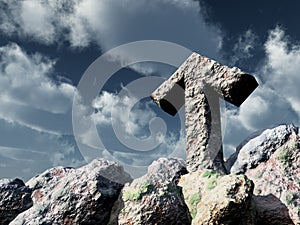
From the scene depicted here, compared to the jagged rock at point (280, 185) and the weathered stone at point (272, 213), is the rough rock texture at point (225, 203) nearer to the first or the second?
the weathered stone at point (272, 213)

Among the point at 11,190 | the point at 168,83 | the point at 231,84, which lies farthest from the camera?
the point at 168,83

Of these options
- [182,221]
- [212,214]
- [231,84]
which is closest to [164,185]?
[182,221]

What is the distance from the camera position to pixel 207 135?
8477mm

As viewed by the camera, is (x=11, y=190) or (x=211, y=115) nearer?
(x=11, y=190)

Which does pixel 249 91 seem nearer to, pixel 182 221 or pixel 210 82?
pixel 210 82

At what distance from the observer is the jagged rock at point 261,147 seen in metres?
7.73

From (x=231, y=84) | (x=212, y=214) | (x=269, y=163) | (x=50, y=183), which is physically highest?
(x=231, y=84)

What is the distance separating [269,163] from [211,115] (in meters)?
1.81

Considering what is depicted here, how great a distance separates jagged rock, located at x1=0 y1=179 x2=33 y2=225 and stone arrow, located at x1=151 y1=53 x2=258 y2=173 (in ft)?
11.6

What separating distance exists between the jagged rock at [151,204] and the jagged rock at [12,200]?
6.98ft

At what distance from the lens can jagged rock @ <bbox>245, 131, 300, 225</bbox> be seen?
6.61 m

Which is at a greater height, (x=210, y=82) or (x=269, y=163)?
(x=210, y=82)

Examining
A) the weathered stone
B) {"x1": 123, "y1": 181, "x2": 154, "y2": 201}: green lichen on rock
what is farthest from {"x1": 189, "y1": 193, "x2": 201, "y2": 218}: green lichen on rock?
the weathered stone

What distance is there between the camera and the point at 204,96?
8789 mm
